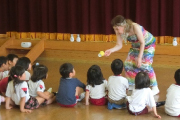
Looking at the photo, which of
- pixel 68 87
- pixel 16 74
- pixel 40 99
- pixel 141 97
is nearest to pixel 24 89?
pixel 16 74

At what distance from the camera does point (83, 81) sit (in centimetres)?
425

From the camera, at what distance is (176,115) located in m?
2.88

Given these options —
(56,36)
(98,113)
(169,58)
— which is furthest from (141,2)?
(98,113)

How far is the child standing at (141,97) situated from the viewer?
2.85 meters

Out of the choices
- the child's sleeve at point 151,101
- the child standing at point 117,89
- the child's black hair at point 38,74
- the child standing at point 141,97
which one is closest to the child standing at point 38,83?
the child's black hair at point 38,74

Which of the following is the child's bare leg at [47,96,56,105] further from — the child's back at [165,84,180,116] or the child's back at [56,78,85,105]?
the child's back at [165,84,180,116]

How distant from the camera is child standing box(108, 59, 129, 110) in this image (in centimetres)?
311

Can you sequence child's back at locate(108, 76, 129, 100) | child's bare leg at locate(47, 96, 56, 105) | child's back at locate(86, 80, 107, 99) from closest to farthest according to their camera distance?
1. child's back at locate(108, 76, 129, 100)
2. child's back at locate(86, 80, 107, 99)
3. child's bare leg at locate(47, 96, 56, 105)

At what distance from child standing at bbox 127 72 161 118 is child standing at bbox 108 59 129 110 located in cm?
20

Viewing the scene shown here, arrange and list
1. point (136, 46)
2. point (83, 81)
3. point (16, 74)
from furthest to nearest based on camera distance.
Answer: point (83, 81), point (136, 46), point (16, 74)

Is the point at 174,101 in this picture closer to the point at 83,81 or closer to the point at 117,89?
the point at 117,89

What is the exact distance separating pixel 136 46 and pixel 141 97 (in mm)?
887

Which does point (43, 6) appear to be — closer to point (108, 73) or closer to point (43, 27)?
point (43, 27)

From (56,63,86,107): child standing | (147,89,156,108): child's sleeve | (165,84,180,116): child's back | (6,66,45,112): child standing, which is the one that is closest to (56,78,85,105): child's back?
(56,63,86,107): child standing
